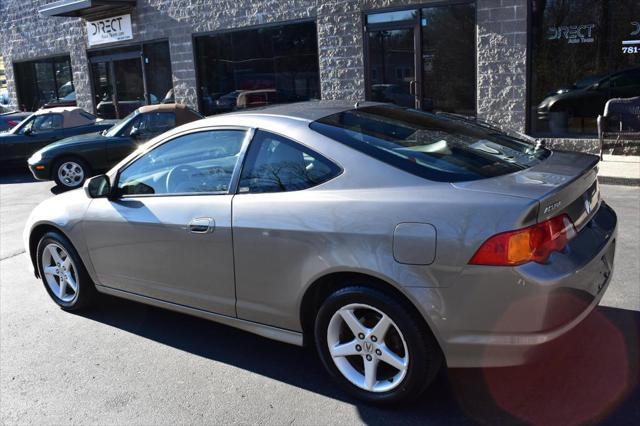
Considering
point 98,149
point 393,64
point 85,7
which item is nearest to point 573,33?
point 393,64

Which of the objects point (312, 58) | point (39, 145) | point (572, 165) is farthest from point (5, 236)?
point (312, 58)

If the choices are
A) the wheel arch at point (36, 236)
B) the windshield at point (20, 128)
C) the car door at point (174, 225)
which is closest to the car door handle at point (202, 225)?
the car door at point (174, 225)

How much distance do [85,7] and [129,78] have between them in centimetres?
223

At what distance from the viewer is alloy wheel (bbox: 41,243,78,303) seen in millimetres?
4664

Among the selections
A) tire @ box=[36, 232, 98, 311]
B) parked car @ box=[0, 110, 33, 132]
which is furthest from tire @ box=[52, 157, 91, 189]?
tire @ box=[36, 232, 98, 311]

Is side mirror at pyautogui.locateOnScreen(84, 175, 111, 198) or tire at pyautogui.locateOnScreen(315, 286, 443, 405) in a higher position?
side mirror at pyautogui.locateOnScreen(84, 175, 111, 198)

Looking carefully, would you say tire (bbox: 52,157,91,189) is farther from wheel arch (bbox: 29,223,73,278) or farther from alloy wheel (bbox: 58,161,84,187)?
wheel arch (bbox: 29,223,73,278)

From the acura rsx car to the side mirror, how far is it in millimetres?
16

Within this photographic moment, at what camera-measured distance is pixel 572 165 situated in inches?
132

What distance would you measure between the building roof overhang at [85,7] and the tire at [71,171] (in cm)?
672

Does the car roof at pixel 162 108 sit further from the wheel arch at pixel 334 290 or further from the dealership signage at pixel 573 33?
the wheel arch at pixel 334 290

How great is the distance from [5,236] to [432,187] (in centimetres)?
646

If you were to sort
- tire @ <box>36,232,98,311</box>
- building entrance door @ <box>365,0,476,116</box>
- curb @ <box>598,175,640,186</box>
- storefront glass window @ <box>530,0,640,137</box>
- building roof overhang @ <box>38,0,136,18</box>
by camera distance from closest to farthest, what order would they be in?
tire @ <box>36,232,98,311</box>
curb @ <box>598,175,640,186</box>
storefront glass window @ <box>530,0,640,137</box>
building entrance door @ <box>365,0,476,116</box>
building roof overhang @ <box>38,0,136,18</box>

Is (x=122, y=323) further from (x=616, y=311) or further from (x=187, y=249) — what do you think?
(x=616, y=311)
